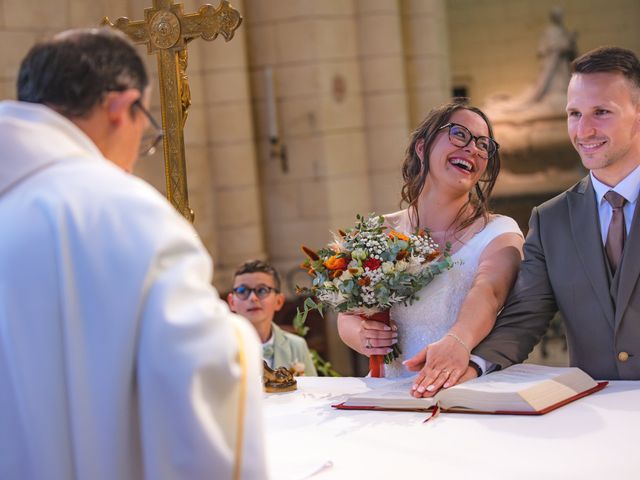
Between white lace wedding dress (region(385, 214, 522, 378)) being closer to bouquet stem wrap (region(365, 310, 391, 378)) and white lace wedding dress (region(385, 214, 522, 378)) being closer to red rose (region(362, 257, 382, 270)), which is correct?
bouquet stem wrap (region(365, 310, 391, 378))

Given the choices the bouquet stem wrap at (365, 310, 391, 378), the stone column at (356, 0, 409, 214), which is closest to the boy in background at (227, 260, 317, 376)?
the bouquet stem wrap at (365, 310, 391, 378)

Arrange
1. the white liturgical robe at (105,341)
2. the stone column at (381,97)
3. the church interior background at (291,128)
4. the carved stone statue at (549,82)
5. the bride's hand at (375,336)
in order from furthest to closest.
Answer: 1. the carved stone statue at (549,82)
2. the stone column at (381,97)
3. the church interior background at (291,128)
4. the bride's hand at (375,336)
5. the white liturgical robe at (105,341)

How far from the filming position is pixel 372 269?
3543 mm

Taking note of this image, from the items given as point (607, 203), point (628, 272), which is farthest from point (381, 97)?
point (628, 272)

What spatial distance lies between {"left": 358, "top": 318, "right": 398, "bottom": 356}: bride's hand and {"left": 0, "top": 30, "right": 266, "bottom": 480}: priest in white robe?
1648 millimetres

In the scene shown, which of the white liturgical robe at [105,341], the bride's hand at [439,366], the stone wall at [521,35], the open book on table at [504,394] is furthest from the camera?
the stone wall at [521,35]

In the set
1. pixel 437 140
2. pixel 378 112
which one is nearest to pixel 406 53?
pixel 378 112

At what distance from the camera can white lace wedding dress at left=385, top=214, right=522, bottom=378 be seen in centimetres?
389

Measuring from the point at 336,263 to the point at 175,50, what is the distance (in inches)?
42.4

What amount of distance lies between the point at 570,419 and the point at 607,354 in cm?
62

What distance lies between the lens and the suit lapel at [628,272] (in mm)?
3334

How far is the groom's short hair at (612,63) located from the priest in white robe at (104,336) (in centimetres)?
195

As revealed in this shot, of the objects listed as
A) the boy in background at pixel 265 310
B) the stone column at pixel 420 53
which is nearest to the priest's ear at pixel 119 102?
the boy in background at pixel 265 310

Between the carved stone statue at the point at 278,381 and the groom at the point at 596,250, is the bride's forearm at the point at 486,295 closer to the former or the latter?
the groom at the point at 596,250
